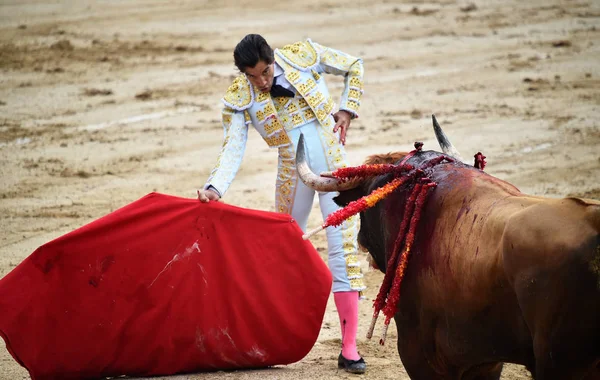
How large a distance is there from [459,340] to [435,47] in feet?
28.4

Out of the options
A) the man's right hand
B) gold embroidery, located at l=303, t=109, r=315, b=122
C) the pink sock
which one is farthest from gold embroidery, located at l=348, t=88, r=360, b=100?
the pink sock

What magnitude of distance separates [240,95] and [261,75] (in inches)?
9.7

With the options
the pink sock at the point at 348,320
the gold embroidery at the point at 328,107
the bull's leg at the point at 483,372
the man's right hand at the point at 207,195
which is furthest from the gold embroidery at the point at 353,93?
the bull's leg at the point at 483,372

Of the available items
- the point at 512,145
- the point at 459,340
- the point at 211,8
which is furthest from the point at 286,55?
the point at 211,8

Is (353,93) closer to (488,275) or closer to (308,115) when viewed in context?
(308,115)

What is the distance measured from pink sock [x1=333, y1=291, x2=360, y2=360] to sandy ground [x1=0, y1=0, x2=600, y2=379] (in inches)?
29.7

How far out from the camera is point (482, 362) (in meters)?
3.41

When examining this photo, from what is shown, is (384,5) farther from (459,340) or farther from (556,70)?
(459,340)

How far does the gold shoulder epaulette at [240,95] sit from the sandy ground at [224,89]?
1560 millimetres

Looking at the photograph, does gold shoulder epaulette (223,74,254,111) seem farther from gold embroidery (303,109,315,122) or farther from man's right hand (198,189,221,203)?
man's right hand (198,189,221,203)

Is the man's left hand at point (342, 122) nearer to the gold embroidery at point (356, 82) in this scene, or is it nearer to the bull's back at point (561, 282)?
the gold embroidery at point (356, 82)

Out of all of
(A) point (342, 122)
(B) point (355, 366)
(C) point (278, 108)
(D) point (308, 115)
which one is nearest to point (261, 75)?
(C) point (278, 108)

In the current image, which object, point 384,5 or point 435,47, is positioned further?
point 384,5

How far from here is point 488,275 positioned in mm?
3166
